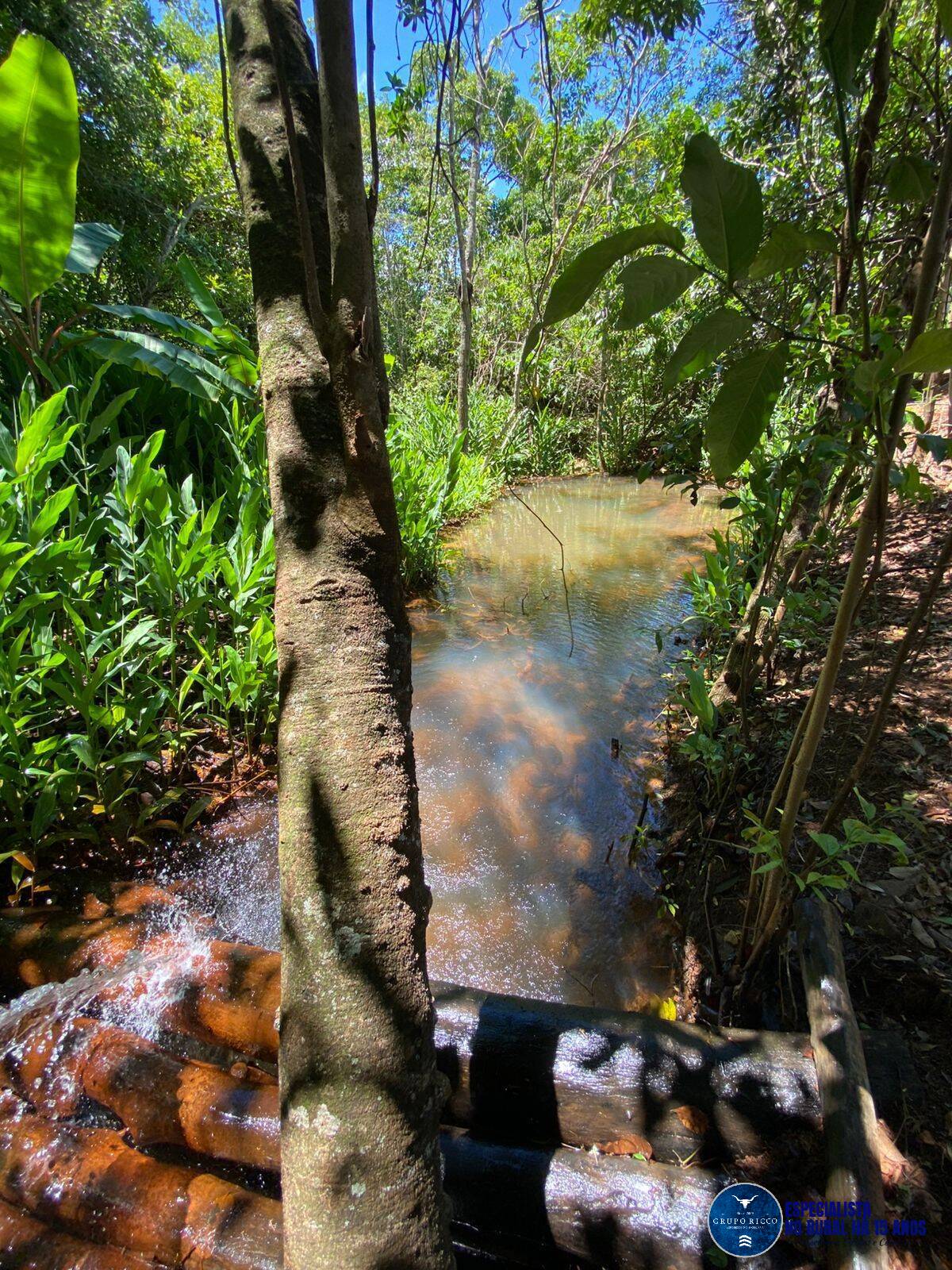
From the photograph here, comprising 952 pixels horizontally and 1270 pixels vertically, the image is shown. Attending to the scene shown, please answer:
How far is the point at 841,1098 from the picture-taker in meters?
0.95

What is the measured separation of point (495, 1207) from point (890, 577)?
3.46 meters

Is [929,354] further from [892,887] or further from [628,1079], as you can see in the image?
[892,887]

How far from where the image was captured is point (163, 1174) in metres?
1.01

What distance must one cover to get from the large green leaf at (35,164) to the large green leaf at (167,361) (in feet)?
2.55

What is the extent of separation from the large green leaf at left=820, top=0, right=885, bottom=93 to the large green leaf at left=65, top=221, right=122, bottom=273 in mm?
3424

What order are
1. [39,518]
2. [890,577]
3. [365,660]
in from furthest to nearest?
1. [890,577]
2. [39,518]
3. [365,660]

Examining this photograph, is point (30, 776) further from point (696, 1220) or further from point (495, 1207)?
point (696, 1220)

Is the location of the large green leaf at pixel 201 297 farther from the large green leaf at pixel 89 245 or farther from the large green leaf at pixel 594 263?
the large green leaf at pixel 594 263

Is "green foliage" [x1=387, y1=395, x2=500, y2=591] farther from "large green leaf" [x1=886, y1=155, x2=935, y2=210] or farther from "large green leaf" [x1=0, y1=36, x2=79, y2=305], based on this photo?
"large green leaf" [x1=886, y1=155, x2=935, y2=210]

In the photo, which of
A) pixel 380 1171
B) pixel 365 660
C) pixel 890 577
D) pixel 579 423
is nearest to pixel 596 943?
pixel 380 1171

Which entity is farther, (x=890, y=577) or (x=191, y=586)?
(x=890, y=577)

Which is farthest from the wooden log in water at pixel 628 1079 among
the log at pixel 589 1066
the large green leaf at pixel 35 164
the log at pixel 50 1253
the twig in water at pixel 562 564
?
the large green leaf at pixel 35 164

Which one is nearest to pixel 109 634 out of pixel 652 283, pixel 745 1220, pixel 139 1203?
pixel 139 1203

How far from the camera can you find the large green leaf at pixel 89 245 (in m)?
2.97
